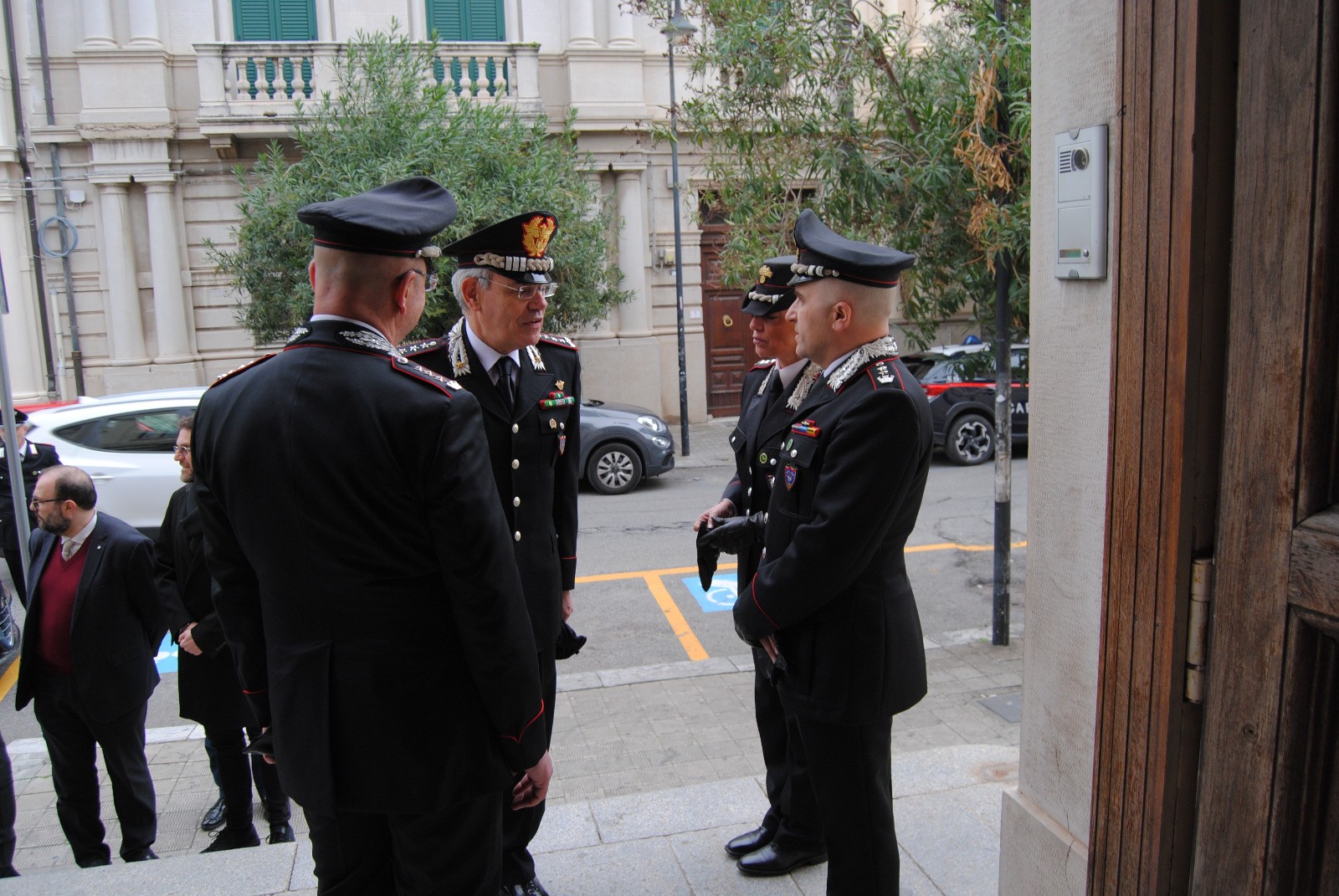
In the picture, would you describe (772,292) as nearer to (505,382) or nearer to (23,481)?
(505,382)

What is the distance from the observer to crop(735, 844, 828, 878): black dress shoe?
3328mm

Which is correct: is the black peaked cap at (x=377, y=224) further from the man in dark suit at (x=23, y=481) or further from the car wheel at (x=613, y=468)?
the car wheel at (x=613, y=468)

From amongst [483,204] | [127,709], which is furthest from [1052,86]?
[483,204]

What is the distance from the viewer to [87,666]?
4.15 metres

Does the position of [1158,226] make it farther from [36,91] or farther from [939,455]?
[36,91]

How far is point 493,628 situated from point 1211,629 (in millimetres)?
1380

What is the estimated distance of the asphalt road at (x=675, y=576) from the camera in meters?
6.89

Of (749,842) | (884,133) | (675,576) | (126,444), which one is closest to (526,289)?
(749,842)

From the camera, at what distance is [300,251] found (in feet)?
42.6

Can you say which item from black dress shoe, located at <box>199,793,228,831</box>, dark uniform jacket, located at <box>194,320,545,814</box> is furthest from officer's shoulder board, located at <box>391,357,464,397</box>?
black dress shoe, located at <box>199,793,228,831</box>

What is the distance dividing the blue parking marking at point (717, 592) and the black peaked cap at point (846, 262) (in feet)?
15.9

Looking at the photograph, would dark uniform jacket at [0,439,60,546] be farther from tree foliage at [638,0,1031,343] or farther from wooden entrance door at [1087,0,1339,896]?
wooden entrance door at [1087,0,1339,896]

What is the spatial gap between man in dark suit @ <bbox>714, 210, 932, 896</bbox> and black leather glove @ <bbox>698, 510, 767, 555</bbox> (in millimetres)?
298

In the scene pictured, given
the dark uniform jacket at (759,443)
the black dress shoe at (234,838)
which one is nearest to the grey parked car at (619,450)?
the black dress shoe at (234,838)
